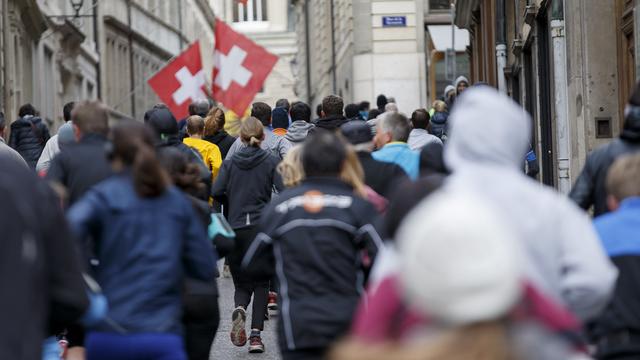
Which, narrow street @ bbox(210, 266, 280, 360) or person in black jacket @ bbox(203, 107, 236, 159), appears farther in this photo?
person in black jacket @ bbox(203, 107, 236, 159)

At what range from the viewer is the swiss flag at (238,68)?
23328 millimetres

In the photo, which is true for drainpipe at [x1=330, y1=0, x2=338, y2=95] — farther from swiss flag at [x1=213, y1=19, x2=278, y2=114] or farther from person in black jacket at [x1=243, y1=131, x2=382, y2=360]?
person in black jacket at [x1=243, y1=131, x2=382, y2=360]

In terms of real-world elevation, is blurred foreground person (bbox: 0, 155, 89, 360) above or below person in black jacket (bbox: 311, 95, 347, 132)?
below

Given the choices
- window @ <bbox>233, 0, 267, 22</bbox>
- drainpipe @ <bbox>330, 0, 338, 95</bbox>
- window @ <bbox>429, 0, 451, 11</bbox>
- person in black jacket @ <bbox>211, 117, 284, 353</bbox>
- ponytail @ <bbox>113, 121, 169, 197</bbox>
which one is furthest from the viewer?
window @ <bbox>233, 0, 267, 22</bbox>

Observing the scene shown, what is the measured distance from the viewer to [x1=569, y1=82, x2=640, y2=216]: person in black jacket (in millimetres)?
7891

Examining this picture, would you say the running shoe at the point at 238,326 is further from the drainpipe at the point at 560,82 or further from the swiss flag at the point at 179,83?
the swiss flag at the point at 179,83

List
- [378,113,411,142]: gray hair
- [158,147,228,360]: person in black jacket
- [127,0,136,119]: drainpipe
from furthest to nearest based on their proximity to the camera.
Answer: [127,0,136,119]: drainpipe → [378,113,411,142]: gray hair → [158,147,228,360]: person in black jacket

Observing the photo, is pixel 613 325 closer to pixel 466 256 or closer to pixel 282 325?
pixel 282 325

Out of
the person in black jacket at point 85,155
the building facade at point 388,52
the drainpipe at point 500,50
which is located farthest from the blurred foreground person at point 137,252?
the building facade at point 388,52

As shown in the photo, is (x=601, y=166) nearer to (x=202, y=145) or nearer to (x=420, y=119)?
(x=420, y=119)

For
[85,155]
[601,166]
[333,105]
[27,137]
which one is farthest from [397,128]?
[27,137]

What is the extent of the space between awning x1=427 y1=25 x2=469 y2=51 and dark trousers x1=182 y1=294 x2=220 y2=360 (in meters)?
29.6

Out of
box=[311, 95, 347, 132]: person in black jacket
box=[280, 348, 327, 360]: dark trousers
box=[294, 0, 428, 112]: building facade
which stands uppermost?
box=[294, 0, 428, 112]: building facade

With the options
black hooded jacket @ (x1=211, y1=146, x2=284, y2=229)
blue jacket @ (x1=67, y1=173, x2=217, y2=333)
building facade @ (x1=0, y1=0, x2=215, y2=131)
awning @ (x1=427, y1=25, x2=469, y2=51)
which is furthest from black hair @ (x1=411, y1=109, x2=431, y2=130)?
awning @ (x1=427, y1=25, x2=469, y2=51)
